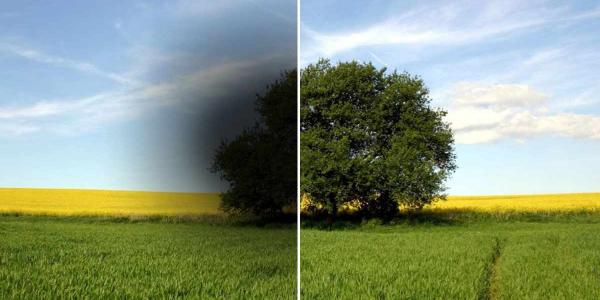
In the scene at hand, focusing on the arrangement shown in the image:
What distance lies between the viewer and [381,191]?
78.8 feet

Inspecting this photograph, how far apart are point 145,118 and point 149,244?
84 cm

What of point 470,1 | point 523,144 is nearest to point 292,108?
point 523,144

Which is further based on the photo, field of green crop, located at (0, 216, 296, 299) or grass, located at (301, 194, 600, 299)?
grass, located at (301, 194, 600, 299)

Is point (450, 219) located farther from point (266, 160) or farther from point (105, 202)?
point (105, 202)

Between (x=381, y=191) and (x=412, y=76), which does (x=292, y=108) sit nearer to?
(x=381, y=191)

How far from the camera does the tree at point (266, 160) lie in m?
3.78

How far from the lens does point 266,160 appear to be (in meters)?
5.07

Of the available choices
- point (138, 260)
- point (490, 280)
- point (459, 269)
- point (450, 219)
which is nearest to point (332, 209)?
point (450, 219)

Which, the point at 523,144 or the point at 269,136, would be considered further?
the point at 523,144

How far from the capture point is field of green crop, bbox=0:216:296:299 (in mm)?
2689

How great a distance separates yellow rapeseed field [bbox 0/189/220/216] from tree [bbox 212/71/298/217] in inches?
9.6

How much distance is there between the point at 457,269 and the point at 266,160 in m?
5.22

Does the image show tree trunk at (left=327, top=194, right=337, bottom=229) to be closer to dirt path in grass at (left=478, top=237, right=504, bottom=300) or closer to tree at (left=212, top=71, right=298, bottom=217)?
dirt path in grass at (left=478, top=237, right=504, bottom=300)

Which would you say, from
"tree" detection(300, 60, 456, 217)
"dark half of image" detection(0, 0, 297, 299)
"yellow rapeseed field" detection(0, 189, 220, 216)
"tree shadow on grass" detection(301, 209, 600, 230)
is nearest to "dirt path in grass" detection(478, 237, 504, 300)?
"dark half of image" detection(0, 0, 297, 299)
